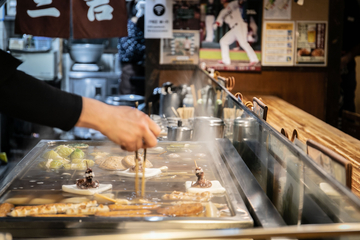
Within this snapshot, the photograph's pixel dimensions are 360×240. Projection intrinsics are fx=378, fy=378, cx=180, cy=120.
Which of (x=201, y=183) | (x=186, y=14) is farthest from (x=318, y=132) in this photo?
(x=186, y=14)

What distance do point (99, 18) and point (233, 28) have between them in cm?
245

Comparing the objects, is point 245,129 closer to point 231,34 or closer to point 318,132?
point 318,132

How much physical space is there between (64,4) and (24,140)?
3311 millimetres

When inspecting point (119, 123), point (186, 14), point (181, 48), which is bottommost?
point (119, 123)

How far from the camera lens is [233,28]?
659 cm

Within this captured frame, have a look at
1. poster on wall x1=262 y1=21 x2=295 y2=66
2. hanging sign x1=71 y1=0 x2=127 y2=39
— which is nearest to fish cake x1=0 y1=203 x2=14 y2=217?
hanging sign x1=71 y1=0 x2=127 y2=39

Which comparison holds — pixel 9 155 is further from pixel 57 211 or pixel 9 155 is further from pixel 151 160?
pixel 57 211

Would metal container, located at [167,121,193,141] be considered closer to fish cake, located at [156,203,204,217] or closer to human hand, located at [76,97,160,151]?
fish cake, located at [156,203,204,217]

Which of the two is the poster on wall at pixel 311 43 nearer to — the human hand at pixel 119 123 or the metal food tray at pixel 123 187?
the metal food tray at pixel 123 187

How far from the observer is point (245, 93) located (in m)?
6.78

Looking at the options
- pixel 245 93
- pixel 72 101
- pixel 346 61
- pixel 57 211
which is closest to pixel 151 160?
pixel 57 211

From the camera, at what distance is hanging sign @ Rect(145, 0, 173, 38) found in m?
6.62

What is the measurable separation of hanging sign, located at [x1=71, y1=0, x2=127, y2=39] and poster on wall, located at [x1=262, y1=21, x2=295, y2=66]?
8.52 feet

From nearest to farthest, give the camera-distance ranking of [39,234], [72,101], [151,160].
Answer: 1. [72,101]
2. [39,234]
3. [151,160]
